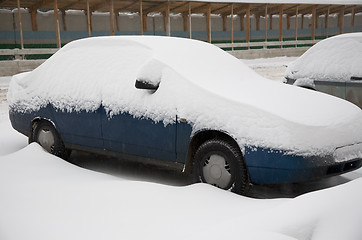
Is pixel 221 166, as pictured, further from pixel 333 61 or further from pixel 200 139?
pixel 333 61

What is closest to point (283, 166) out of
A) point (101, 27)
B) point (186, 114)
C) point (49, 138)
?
point (186, 114)

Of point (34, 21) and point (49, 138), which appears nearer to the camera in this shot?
point (49, 138)

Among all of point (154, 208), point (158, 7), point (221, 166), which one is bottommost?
point (154, 208)

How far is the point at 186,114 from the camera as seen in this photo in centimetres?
416

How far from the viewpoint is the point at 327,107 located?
422cm

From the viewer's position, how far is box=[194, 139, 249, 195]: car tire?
392 cm

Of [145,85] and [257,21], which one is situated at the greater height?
[257,21]

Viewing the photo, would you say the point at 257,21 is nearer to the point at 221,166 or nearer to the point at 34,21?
the point at 34,21

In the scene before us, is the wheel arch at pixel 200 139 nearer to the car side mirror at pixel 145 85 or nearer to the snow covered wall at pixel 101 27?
the car side mirror at pixel 145 85

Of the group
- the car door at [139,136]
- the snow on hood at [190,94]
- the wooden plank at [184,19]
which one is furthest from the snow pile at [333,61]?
the wooden plank at [184,19]

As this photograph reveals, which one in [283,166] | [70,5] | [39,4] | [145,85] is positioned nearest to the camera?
[283,166]

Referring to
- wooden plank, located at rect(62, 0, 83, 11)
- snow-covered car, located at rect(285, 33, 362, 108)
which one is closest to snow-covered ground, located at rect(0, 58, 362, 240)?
snow-covered car, located at rect(285, 33, 362, 108)

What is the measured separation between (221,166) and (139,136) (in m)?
1.08

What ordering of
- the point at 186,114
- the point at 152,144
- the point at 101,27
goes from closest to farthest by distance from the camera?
1. the point at 186,114
2. the point at 152,144
3. the point at 101,27
